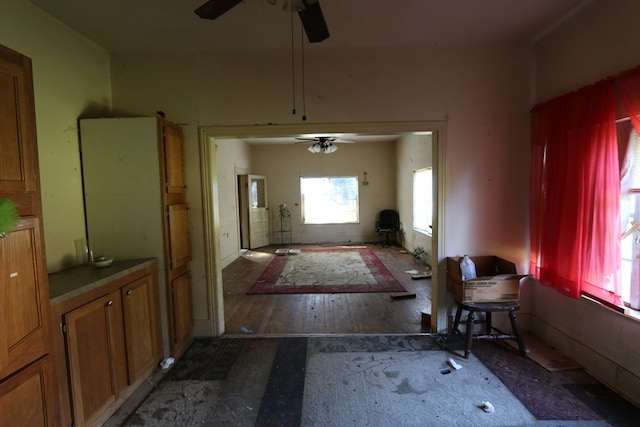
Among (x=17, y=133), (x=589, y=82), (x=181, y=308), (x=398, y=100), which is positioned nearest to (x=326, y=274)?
(x=181, y=308)

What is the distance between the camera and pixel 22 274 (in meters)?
1.18

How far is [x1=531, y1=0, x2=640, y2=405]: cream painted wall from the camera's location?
1.79 m

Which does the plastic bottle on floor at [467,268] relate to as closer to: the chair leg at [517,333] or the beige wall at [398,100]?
the beige wall at [398,100]

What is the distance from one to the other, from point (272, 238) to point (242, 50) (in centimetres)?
576

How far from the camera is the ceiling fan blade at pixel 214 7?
1503 millimetres

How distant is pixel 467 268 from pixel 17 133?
284 cm

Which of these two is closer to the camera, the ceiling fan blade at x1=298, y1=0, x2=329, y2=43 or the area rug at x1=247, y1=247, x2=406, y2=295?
the ceiling fan blade at x1=298, y1=0, x2=329, y2=43

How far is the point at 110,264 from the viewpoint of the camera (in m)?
2.09

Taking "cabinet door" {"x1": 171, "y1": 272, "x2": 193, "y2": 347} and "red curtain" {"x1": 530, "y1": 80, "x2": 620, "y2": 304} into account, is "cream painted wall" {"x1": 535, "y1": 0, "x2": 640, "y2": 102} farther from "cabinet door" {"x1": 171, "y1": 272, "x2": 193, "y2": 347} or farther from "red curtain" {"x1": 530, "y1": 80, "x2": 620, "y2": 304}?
"cabinet door" {"x1": 171, "y1": 272, "x2": 193, "y2": 347}

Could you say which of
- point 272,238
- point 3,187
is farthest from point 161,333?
point 272,238

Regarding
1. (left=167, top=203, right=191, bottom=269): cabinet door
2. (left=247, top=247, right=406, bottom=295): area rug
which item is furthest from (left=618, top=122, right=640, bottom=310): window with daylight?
(left=167, top=203, right=191, bottom=269): cabinet door

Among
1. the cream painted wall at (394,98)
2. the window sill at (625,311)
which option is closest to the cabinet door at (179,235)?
the cream painted wall at (394,98)

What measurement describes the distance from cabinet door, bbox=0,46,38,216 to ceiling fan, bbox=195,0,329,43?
2.71 feet

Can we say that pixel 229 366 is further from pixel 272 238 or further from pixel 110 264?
pixel 272 238
